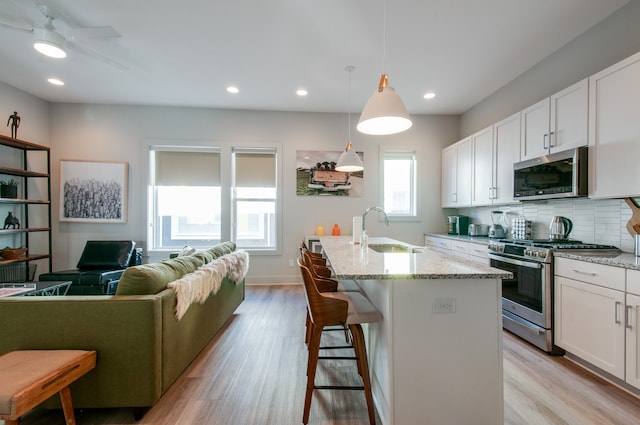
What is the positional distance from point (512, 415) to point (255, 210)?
411 centimetres

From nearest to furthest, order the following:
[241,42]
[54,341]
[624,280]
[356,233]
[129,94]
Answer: [54,341] → [624,280] → [241,42] → [356,233] → [129,94]

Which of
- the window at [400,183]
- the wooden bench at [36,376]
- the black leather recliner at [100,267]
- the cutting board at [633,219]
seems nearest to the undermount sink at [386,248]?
the cutting board at [633,219]

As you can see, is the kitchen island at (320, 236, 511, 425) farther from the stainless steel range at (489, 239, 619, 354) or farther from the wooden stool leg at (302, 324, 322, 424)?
the stainless steel range at (489, 239, 619, 354)

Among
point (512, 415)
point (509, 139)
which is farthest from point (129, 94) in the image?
point (512, 415)

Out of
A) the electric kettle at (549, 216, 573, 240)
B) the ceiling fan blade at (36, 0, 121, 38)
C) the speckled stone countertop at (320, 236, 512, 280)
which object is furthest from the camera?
the electric kettle at (549, 216, 573, 240)

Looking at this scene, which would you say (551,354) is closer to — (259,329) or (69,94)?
(259,329)

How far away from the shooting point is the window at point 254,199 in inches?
187

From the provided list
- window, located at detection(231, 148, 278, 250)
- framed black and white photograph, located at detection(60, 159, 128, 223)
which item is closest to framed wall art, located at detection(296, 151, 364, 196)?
window, located at detection(231, 148, 278, 250)

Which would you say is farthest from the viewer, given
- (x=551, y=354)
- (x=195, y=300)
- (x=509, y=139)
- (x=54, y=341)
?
(x=509, y=139)

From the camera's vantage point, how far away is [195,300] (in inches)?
81.2

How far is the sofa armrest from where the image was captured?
1567 mm

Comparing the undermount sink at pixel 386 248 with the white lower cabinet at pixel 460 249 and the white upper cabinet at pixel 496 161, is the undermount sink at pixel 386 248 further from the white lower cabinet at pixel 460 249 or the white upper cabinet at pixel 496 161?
the white upper cabinet at pixel 496 161

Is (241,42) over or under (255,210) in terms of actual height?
over

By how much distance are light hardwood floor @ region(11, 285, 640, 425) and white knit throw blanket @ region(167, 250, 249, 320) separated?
21.3 inches
